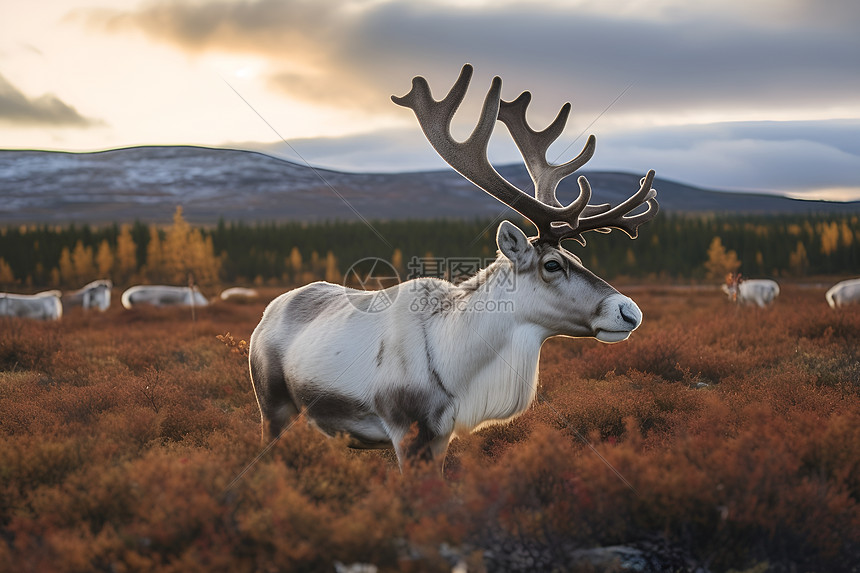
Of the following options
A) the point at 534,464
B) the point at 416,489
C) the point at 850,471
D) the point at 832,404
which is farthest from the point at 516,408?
the point at 832,404

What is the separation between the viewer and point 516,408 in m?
4.30

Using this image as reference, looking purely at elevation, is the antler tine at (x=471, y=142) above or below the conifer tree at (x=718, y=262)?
above

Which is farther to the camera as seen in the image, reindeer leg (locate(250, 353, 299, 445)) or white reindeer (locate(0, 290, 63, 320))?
white reindeer (locate(0, 290, 63, 320))

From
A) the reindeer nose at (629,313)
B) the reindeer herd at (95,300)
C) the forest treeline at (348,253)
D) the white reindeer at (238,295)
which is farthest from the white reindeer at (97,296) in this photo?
the forest treeline at (348,253)

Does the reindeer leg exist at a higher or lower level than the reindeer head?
lower

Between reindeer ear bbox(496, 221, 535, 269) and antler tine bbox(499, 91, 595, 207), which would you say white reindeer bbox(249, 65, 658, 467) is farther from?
antler tine bbox(499, 91, 595, 207)

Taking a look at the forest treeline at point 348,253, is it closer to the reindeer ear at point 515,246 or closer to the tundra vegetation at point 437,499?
the tundra vegetation at point 437,499

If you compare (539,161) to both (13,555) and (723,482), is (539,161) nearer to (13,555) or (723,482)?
(723,482)

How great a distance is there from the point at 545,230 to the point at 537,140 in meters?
1.64

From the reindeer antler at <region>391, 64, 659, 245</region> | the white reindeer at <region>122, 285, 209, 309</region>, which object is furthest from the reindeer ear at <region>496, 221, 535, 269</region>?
the white reindeer at <region>122, 285, 209, 309</region>

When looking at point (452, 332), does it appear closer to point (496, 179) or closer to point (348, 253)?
point (496, 179)

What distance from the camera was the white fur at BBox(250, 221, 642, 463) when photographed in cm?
411

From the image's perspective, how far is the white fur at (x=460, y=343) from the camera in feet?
13.5

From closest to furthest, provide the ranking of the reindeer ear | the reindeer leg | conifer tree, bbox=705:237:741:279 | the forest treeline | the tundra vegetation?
the tundra vegetation < the reindeer ear < the reindeer leg < conifer tree, bbox=705:237:741:279 < the forest treeline
